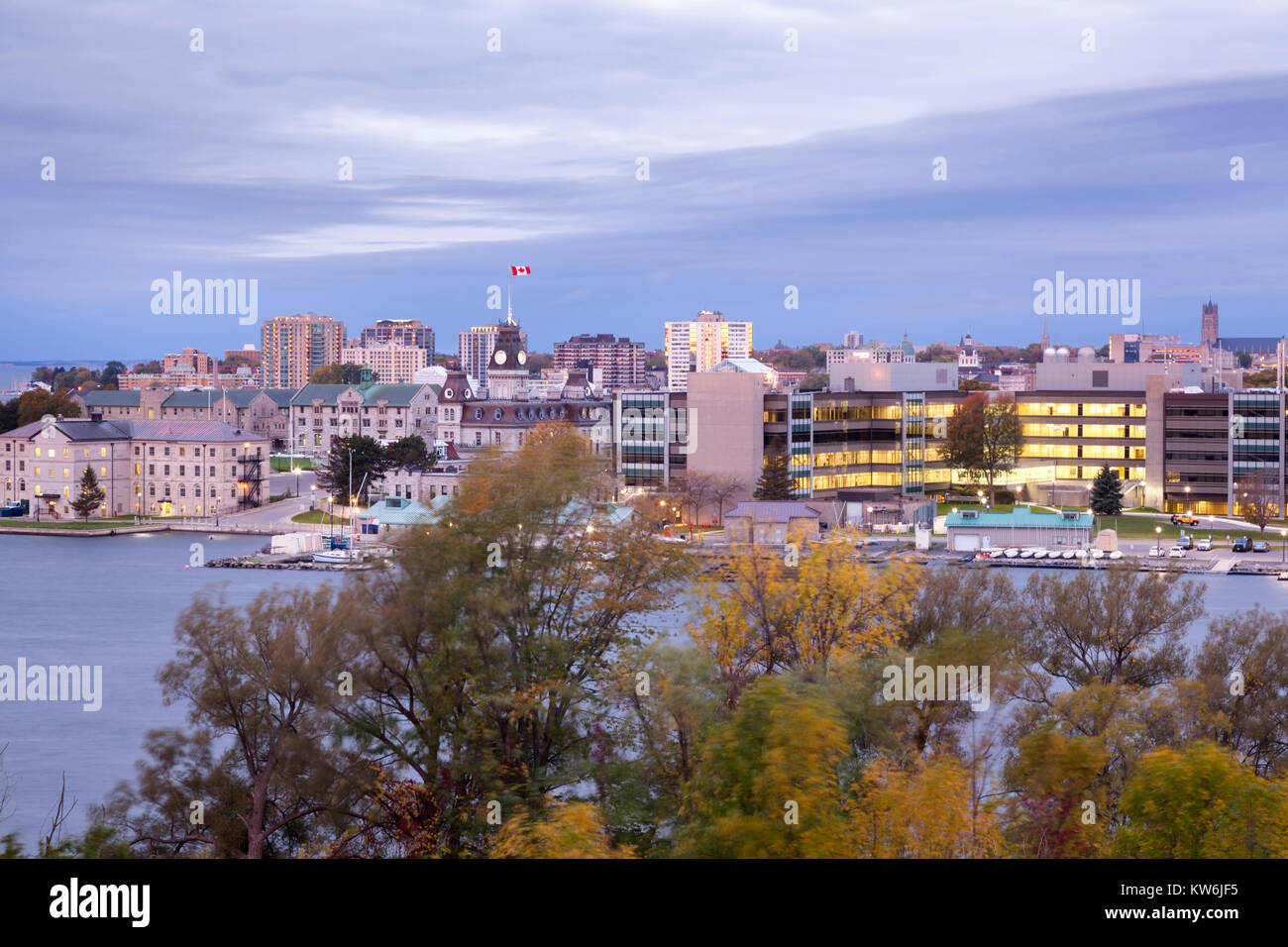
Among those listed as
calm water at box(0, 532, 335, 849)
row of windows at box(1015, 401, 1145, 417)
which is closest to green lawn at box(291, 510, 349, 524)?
calm water at box(0, 532, 335, 849)

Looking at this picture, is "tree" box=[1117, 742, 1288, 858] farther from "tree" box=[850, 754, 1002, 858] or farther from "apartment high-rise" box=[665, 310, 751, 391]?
"apartment high-rise" box=[665, 310, 751, 391]

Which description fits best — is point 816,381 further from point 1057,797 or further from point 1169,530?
point 1057,797

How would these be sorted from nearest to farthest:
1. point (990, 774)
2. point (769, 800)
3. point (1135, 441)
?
point (769, 800), point (990, 774), point (1135, 441)

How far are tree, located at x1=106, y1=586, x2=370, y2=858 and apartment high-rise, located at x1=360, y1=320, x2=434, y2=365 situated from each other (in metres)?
84.3

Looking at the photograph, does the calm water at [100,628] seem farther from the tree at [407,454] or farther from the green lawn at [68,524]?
the tree at [407,454]

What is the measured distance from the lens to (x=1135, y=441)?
2858 centimetres

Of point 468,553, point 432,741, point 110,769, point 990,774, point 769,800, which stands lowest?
point 110,769

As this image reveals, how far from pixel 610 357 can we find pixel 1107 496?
6504 centimetres

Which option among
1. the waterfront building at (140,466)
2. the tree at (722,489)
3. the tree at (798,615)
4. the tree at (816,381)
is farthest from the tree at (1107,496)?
the tree at (816,381)

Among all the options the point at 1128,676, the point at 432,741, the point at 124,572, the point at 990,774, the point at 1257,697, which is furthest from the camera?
the point at 124,572

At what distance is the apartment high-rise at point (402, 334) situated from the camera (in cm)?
9188
